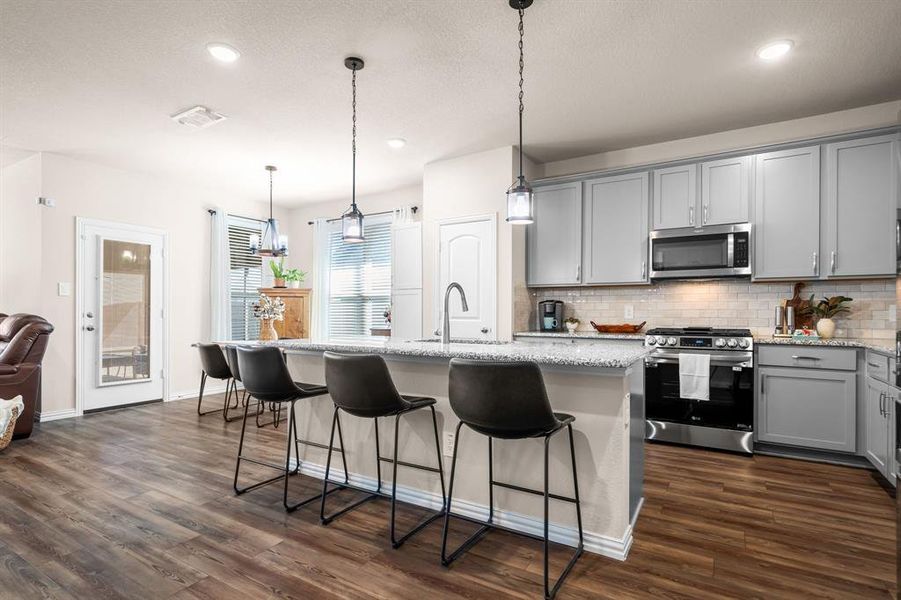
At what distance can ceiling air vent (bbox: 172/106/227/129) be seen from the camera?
400 cm

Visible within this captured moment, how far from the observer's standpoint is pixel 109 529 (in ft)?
8.49

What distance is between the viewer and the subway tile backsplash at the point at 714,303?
392cm

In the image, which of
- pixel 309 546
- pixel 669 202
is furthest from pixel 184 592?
pixel 669 202

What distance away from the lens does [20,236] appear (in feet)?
17.5

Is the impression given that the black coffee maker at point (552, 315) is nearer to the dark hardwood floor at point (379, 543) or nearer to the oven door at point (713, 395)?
the oven door at point (713, 395)

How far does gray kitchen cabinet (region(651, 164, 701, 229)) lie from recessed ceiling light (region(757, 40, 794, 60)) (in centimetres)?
127

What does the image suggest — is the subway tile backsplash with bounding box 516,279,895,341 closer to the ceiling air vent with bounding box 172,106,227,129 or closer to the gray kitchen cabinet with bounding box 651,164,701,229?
the gray kitchen cabinet with bounding box 651,164,701,229

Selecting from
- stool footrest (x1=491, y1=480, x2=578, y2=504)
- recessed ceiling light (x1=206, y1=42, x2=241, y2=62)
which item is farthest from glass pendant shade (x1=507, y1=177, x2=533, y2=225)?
recessed ceiling light (x1=206, y1=42, x2=241, y2=62)

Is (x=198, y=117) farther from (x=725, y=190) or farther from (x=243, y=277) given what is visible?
(x=725, y=190)

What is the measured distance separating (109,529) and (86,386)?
361 centimetres

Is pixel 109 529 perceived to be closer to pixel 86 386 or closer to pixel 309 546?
pixel 309 546

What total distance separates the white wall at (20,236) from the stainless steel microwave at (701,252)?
6.27m

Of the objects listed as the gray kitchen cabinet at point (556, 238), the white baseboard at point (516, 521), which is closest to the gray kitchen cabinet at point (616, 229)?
the gray kitchen cabinet at point (556, 238)

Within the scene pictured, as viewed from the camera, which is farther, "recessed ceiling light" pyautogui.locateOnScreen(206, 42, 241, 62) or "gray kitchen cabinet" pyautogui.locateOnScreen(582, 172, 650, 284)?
"gray kitchen cabinet" pyautogui.locateOnScreen(582, 172, 650, 284)
